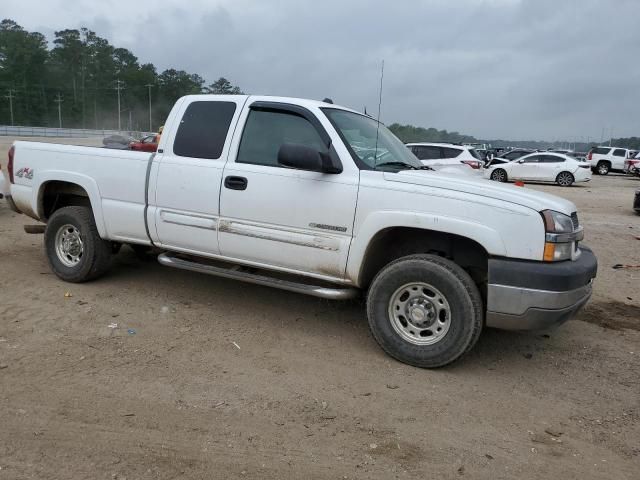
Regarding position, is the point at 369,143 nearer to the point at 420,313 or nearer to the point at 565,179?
the point at 420,313

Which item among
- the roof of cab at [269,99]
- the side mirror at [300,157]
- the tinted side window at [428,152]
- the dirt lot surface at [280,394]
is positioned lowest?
the dirt lot surface at [280,394]

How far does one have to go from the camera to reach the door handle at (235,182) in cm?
445

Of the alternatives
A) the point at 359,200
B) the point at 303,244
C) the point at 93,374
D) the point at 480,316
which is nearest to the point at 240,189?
the point at 303,244

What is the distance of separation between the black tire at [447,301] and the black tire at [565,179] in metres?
21.5

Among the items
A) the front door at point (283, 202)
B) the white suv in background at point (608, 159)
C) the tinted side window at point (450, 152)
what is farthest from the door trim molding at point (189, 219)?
the white suv in background at point (608, 159)

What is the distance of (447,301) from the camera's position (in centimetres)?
383

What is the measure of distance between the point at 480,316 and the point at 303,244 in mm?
1447

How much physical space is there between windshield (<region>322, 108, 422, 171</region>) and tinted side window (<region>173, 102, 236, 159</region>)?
36.9 inches

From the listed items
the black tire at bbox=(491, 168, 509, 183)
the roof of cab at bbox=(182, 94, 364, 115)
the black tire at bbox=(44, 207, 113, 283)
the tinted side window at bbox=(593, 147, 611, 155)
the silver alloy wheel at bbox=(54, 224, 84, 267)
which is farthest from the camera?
the tinted side window at bbox=(593, 147, 611, 155)

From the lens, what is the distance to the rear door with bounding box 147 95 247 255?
182 inches

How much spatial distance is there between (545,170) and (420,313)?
2152 cm

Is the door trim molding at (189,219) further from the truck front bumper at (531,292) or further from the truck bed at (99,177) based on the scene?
the truck front bumper at (531,292)

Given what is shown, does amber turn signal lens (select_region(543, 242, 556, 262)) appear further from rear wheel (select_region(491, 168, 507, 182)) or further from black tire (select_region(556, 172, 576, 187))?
black tire (select_region(556, 172, 576, 187))

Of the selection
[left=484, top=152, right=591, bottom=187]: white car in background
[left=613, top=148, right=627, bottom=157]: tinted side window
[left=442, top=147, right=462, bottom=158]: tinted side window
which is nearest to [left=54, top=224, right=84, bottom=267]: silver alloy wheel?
[left=442, top=147, right=462, bottom=158]: tinted side window
